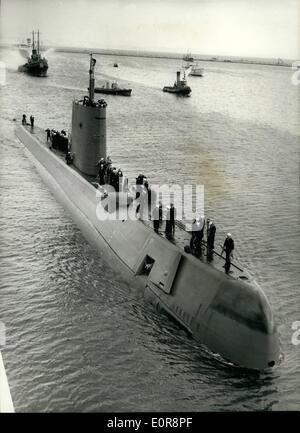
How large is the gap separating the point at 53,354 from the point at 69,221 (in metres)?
10.4

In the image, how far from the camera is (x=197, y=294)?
542 inches

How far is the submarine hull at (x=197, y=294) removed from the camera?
1262 cm

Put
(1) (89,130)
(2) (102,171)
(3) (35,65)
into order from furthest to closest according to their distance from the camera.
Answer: (3) (35,65) < (1) (89,130) < (2) (102,171)

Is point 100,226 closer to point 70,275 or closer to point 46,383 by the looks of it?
point 70,275

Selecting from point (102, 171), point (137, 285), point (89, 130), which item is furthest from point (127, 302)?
point (89, 130)

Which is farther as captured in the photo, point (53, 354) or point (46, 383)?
point (53, 354)

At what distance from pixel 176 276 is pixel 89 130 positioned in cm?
1054

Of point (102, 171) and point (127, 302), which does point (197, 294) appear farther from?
point (102, 171)

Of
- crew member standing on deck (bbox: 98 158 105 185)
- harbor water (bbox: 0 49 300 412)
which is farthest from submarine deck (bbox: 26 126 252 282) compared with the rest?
crew member standing on deck (bbox: 98 158 105 185)

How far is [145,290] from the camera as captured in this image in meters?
15.8

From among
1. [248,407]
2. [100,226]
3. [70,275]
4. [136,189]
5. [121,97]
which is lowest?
[248,407]

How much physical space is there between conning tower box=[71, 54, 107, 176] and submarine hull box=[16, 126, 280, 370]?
4.43 meters

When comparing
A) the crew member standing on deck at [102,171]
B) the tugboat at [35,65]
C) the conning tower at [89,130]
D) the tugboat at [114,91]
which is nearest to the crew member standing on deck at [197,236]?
the crew member standing on deck at [102,171]

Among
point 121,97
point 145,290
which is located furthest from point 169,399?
point 121,97
